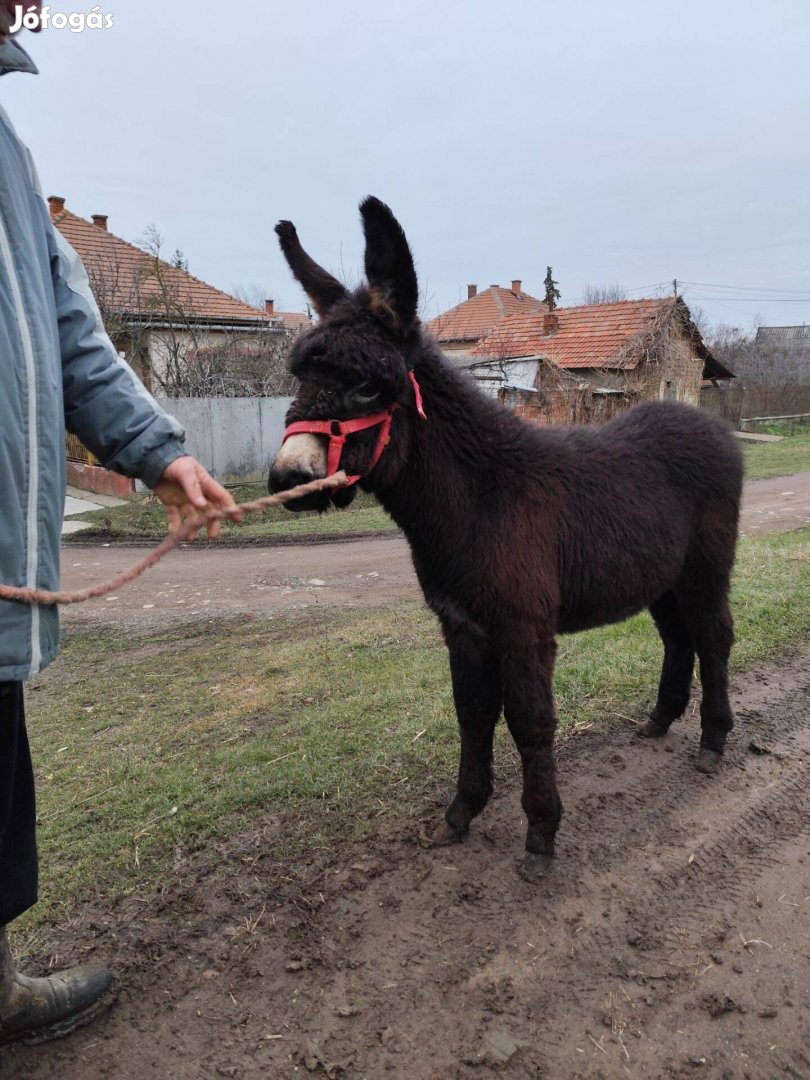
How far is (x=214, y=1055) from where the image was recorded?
7.43 ft

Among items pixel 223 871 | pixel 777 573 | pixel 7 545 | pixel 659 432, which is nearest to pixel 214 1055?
pixel 223 871

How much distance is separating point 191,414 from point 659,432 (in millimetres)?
14661

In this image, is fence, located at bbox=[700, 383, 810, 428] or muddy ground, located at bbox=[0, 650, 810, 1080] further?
fence, located at bbox=[700, 383, 810, 428]

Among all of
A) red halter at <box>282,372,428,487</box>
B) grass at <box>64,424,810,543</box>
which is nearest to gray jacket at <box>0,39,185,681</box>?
red halter at <box>282,372,428,487</box>

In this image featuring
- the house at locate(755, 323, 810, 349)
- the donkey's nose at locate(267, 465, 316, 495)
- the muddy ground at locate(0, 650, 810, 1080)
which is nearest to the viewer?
the muddy ground at locate(0, 650, 810, 1080)

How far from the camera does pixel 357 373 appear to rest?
260 cm

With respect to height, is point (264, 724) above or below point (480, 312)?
below

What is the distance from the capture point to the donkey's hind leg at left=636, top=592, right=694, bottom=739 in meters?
4.16

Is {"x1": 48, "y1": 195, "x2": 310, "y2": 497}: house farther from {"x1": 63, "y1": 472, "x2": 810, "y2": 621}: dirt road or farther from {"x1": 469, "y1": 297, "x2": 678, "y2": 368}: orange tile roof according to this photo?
{"x1": 469, "y1": 297, "x2": 678, "y2": 368}: orange tile roof

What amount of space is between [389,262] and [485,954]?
258 cm

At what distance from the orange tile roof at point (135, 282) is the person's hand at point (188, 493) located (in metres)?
18.4

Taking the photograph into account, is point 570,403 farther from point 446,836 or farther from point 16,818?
point 16,818

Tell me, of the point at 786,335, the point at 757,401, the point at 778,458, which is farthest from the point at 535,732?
the point at 786,335

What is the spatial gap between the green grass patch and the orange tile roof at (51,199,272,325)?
15.0m
